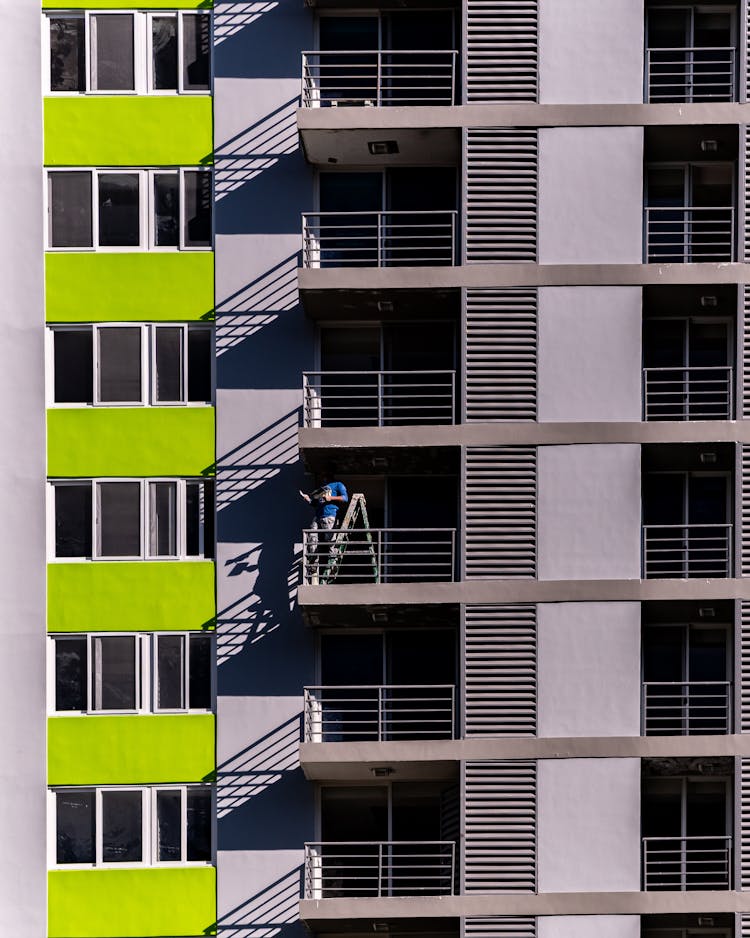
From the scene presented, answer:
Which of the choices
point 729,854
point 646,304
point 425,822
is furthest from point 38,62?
point 729,854

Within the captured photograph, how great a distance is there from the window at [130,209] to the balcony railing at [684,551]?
35.2 feet

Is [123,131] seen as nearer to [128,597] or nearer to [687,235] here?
[128,597]

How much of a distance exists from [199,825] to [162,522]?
19.5 feet

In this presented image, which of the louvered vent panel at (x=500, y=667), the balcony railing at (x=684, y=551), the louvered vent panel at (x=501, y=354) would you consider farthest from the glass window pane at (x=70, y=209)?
the balcony railing at (x=684, y=551)

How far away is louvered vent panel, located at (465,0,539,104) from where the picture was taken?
70.5 feet

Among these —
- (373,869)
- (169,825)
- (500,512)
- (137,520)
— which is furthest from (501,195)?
(169,825)

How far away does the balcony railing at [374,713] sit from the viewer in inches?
855

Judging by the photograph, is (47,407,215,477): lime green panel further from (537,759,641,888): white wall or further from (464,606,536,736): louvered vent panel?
(537,759,641,888): white wall

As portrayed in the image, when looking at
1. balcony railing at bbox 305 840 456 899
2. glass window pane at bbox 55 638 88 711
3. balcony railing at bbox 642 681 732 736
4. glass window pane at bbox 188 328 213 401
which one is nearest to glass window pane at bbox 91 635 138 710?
glass window pane at bbox 55 638 88 711

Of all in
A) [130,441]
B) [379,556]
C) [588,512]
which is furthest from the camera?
[130,441]

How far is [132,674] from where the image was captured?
71.8 ft

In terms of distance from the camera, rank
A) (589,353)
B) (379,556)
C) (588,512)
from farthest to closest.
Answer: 1. (379,556)
2. (589,353)
3. (588,512)

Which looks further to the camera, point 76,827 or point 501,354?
point 76,827

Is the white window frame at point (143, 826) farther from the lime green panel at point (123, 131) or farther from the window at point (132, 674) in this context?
the lime green panel at point (123, 131)
